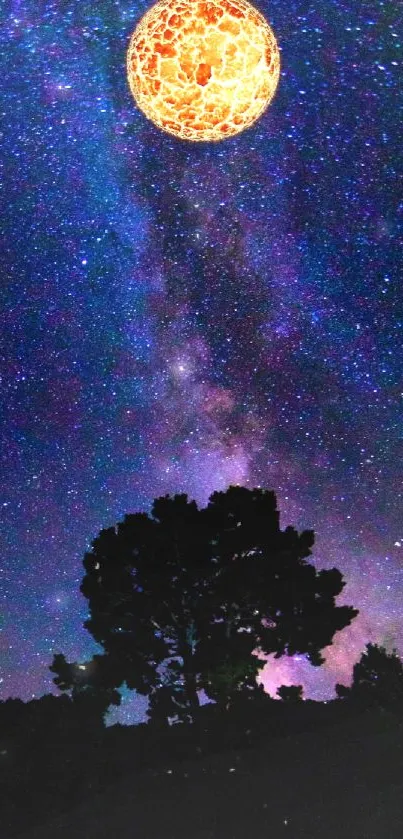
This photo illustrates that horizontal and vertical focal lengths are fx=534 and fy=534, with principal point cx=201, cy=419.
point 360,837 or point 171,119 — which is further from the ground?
point 171,119

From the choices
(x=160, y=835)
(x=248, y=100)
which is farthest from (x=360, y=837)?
(x=248, y=100)

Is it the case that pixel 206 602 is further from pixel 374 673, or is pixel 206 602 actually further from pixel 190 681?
pixel 374 673

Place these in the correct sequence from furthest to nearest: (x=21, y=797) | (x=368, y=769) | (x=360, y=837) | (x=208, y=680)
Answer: (x=208, y=680)
(x=21, y=797)
(x=368, y=769)
(x=360, y=837)

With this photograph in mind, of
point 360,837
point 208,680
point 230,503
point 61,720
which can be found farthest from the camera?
point 230,503

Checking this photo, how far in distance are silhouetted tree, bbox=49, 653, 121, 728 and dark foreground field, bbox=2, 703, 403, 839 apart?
3.50ft

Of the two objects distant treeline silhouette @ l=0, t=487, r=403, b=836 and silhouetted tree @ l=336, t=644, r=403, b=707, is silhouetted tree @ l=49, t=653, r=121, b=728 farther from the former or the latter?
silhouetted tree @ l=336, t=644, r=403, b=707

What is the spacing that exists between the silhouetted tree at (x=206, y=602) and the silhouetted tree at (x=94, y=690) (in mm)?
464

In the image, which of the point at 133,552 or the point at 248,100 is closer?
the point at 248,100

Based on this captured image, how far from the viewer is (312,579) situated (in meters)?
20.9

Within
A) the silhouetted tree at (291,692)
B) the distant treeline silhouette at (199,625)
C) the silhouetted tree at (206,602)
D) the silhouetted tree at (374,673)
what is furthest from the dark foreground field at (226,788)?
the silhouetted tree at (374,673)

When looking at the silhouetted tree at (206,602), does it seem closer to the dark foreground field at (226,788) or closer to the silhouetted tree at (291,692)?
the dark foreground field at (226,788)

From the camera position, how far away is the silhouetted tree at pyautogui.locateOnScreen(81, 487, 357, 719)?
19281mm

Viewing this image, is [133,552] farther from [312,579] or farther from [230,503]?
[312,579]

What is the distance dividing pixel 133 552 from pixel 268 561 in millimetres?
5305
